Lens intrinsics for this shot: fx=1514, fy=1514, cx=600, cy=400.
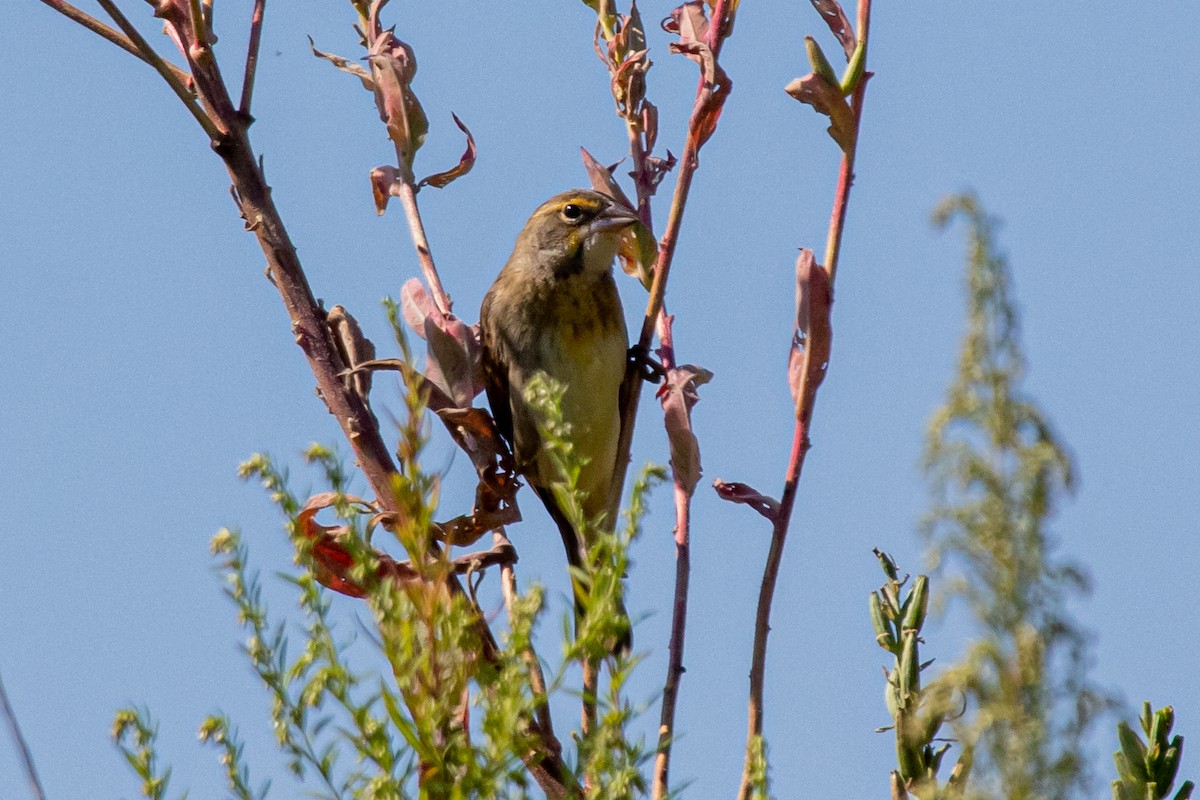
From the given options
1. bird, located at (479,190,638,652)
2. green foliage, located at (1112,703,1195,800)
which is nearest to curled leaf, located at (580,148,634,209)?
bird, located at (479,190,638,652)

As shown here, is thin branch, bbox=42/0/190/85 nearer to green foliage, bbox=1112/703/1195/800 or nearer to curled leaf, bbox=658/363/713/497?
curled leaf, bbox=658/363/713/497

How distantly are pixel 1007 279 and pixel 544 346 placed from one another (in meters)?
3.11

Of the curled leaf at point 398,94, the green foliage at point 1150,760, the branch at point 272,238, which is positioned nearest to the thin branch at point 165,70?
the branch at point 272,238

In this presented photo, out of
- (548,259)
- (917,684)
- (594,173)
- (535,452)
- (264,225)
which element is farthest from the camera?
(548,259)

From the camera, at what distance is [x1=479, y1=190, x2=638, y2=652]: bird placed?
4.12m

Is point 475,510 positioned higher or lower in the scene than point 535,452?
lower

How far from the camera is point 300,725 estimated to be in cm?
161

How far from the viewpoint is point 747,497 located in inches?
86.0

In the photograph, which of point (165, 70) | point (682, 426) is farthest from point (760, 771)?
point (165, 70)

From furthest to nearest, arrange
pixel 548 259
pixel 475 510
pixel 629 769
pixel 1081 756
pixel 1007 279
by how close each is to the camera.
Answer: pixel 548 259 < pixel 475 510 < pixel 629 769 < pixel 1007 279 < pixel 1081 756

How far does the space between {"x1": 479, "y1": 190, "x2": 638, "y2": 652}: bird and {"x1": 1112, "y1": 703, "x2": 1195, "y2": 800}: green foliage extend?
229 centimetres

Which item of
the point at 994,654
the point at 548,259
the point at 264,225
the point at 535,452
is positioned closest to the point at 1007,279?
the point at 994,654

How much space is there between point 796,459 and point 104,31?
1291 mm

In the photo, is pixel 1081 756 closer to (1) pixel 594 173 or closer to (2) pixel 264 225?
(2) pixel 264 225
